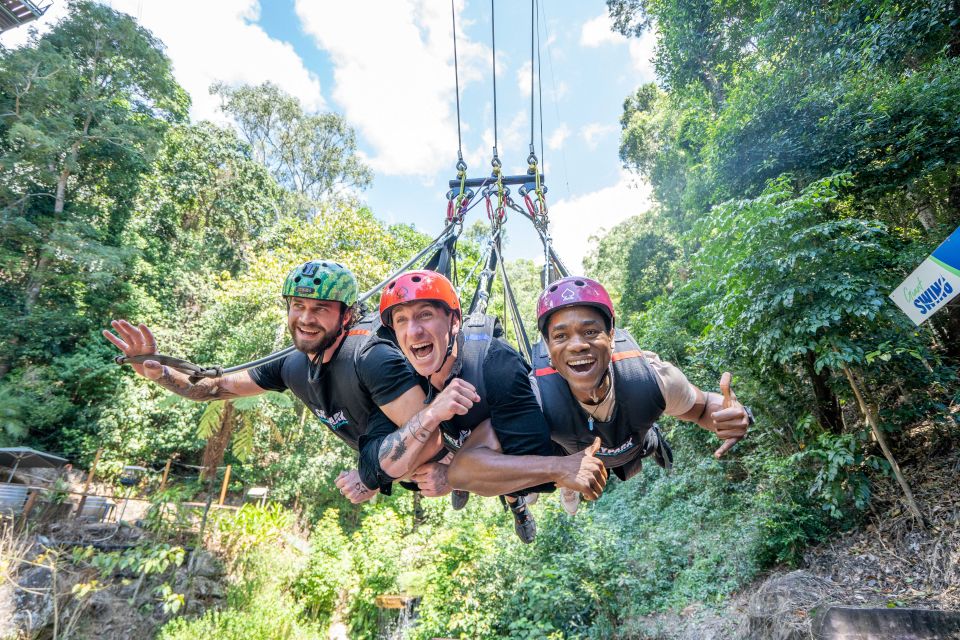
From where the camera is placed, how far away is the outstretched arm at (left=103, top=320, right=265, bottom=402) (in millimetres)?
3182

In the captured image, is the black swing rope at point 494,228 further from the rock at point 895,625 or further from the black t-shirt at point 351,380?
the rock at point 895,625

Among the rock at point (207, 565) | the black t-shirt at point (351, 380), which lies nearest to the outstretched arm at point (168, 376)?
the black t-shirt at point (351, 380)

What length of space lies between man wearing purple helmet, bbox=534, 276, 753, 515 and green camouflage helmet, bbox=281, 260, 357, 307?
144 centimetres

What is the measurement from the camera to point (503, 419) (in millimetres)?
2682

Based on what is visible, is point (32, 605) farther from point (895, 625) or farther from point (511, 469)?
point (895, 625)

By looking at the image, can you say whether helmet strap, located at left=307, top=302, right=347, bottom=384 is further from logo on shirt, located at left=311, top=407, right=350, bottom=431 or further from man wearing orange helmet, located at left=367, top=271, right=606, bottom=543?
man wearing orange helmet, located at left=367, top=271, right=606, bottom=543

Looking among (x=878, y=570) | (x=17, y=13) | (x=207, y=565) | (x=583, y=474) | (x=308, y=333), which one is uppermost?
(x=17, y=13)

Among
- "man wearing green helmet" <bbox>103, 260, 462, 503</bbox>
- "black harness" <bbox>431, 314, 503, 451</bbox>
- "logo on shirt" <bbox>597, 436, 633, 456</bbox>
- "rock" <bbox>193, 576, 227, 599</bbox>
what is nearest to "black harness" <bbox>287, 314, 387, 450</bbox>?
"man wearing green helmet" <bbox>103, 260, 462, 503</bbox>

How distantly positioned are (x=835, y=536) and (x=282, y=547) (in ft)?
42.1

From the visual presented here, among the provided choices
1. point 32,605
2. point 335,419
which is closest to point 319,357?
point 335,419

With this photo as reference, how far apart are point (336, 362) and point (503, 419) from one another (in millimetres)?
1270

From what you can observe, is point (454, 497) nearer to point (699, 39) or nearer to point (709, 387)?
point (709, 387)

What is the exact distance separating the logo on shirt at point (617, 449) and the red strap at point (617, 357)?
1.74 ft

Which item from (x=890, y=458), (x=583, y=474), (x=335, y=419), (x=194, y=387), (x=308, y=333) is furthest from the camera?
(x=890, y=458)
